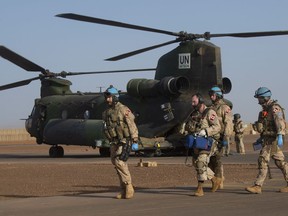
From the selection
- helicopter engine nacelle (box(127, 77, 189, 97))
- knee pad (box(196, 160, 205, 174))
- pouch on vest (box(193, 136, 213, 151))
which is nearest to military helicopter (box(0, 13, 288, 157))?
helicopter engine nacelle (box(127, 77, 189, 97))

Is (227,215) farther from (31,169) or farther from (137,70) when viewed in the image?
(137,70)

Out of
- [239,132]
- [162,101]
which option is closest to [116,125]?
[162,101]

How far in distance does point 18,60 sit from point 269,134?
766 inches

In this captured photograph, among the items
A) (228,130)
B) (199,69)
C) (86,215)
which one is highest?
(199,69)

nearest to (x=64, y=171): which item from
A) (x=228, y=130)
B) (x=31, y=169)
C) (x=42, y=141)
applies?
(x=31, y=169)

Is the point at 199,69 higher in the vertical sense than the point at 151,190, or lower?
higher

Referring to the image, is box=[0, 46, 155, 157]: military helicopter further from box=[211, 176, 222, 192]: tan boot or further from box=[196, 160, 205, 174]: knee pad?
box=[196, 160, 205, 174]: knee pad

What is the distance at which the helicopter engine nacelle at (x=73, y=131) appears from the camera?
93.2 feet

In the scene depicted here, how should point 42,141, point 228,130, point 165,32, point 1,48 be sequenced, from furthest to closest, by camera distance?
1. point 42,141
2. point 1,48
3. point 165,32
4. point 228,130

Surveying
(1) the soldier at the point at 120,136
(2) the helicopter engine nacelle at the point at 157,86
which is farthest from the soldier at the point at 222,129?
(2) the helicopter engine nacelle at the point at 157,86

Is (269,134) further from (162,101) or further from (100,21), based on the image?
(162,101)

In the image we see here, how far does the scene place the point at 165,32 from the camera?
24266mm

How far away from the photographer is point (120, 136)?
457 inches

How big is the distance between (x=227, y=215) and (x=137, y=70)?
2077 centimetres
